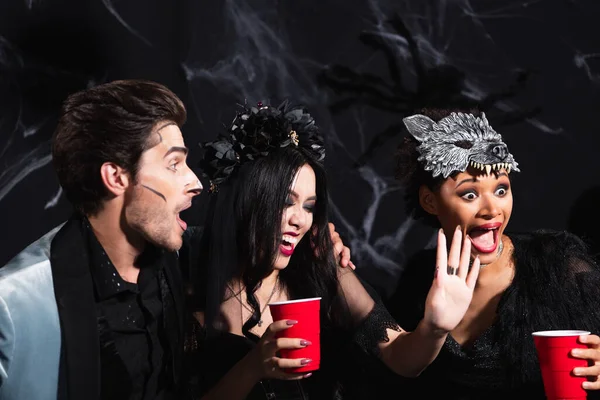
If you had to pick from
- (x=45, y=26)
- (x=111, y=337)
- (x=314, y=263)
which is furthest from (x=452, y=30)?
(x=111, y=337)

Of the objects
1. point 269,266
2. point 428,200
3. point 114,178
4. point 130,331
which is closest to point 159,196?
point 114,178

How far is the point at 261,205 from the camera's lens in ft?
9.16

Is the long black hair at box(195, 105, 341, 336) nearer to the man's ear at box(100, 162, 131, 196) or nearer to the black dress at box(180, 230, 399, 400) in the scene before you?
the black dress at box(180, 230, 399, 400)

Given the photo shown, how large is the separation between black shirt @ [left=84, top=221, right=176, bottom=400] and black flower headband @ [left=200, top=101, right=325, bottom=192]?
0.50 m

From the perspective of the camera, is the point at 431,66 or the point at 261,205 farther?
the point at 431,66

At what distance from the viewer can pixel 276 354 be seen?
7.75ft

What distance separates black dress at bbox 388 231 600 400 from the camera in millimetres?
2842

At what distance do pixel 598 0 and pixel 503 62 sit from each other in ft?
1.54

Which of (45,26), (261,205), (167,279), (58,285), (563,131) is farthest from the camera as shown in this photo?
(563,131)

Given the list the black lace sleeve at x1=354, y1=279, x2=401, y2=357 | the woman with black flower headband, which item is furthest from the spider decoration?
the black lace sleeve at x1=354, y1=279, x2=401, y2=357

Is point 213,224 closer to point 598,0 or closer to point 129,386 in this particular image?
point 129,386

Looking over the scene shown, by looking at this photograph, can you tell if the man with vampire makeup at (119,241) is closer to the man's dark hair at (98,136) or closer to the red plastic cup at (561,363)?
the man's dark hair at (98,136)

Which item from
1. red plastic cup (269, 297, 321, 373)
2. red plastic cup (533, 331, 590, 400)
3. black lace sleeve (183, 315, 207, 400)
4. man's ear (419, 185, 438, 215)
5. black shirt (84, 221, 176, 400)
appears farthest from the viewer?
man's ear (419, 185, 438, 215)

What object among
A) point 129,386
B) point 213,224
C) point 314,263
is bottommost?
point 129,386
